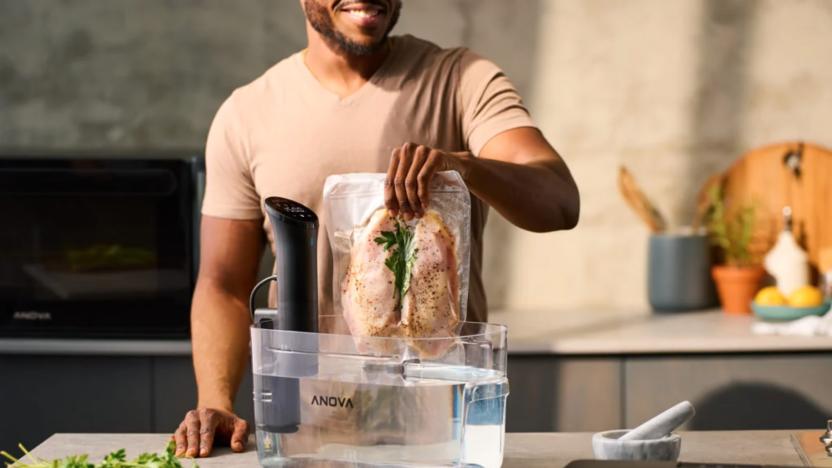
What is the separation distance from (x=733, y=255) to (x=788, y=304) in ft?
0.92

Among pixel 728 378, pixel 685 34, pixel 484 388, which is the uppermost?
pixel 685 34

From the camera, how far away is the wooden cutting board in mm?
2744

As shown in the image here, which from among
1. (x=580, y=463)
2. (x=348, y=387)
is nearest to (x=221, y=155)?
(x=348, y=387)

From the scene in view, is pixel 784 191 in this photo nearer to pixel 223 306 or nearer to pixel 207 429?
pixel 223 306

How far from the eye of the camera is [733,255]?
2.74 metres

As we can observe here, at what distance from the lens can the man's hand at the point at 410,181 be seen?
3.78 feet

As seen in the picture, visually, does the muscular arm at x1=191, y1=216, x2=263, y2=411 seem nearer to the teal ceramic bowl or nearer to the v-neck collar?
the v-neck collar

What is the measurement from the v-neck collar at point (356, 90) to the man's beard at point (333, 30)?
57mm

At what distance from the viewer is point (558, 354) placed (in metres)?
2.30

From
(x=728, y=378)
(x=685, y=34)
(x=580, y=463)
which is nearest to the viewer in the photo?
(x=580, y=463)

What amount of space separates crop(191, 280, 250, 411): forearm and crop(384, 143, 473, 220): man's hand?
514 millimetres

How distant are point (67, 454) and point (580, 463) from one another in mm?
635

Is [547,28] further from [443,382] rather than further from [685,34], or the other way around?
[443,382]

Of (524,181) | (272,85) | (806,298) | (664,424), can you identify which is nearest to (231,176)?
(272,85)
